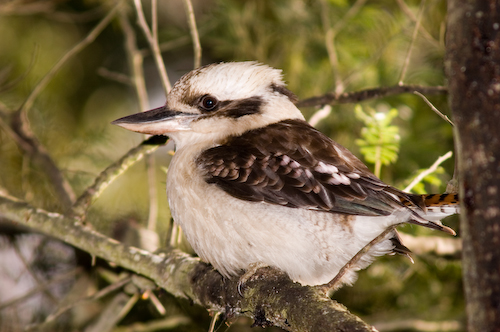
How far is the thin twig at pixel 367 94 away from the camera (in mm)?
2902

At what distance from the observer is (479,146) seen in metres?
1.14

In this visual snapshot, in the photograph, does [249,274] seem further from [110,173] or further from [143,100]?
[143,100]

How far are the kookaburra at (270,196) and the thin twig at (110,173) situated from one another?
0.42 m

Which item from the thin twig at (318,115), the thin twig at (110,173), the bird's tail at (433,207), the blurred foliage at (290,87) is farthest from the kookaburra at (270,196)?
the blurred foliage at (290,87)

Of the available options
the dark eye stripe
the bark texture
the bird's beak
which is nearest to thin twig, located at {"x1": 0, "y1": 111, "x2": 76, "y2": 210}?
the bird's beak

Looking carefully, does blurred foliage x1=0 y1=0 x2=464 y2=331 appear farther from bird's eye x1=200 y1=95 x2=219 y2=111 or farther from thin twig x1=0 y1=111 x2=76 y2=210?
bird's eye x1=200 y1=95 x2=219 y2=111

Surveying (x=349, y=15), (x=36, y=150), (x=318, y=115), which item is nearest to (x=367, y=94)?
(x=318, y=115)

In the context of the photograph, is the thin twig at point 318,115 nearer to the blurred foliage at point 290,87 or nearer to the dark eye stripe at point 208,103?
the blurred foliage at point 290,87

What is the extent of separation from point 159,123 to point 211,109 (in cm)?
26

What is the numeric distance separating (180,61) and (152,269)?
133 inches

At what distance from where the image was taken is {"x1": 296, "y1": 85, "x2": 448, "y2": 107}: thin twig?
290 cm

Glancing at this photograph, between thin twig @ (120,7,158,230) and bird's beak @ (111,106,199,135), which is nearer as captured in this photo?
bird's beak @ (111,106,199,135)

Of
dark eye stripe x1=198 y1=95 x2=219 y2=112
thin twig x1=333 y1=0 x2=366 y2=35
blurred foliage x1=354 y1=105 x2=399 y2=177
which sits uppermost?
thin twig x1=333 y1=0 x2=366 y2=35

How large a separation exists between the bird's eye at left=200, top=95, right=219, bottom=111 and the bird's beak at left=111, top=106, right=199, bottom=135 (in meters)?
0.07
